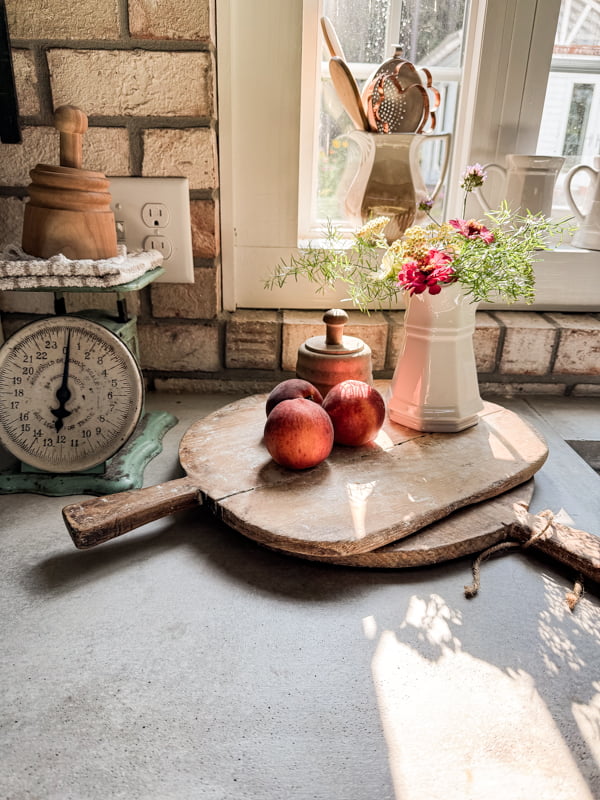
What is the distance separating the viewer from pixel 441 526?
804 millimetres

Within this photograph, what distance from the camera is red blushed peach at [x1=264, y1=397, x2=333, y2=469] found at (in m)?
0.87

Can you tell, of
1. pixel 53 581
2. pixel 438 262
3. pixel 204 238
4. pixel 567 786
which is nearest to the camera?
pixel 567 786

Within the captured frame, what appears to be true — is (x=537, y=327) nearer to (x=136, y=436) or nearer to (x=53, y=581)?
(x=136, y=436)

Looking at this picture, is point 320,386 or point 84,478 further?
point 320,386

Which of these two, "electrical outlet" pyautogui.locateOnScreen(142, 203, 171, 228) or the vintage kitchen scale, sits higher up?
"electrical outlet" pyautogui.locateOnScreen(142, 203, 171, 228)

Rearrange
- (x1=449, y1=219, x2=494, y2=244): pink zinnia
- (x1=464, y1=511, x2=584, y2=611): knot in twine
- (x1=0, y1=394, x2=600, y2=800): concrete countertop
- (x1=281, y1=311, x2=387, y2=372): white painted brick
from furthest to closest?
(x1=281, y1=311, x2=387, y2=372): white painted brick, (x1=449, y1=219, x2=494, y2=244): pink zinnia, (x1=464, y1=511, x2=584, y2=611): knot in twine, (x1=0, y1=394, x2=600, y2=800): concrete countertop

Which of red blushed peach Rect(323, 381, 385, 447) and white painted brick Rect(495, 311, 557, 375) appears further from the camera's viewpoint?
white painted brick Rect(495, 311, 557, 375)

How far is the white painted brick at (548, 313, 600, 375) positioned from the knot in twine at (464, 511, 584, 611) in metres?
0.57

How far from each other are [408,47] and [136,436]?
3.10 ft

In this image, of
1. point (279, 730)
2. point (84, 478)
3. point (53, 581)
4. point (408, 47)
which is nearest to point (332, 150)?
point (408, 47)

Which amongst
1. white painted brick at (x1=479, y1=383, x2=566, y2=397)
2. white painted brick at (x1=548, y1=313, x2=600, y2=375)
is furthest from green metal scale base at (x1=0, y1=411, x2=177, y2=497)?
white painted brick at (x1=548, y1=313, x2=600, y2=375)

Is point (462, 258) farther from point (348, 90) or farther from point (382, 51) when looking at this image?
point (382, 51)

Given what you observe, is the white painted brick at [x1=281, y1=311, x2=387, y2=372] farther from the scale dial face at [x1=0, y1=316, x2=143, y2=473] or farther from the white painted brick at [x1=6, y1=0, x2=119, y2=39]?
the white painted brick at [x1=6, y1=0, x2=119, y2=39]

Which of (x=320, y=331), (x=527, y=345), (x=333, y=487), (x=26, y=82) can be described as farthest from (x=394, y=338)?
(x=26, y=82)
